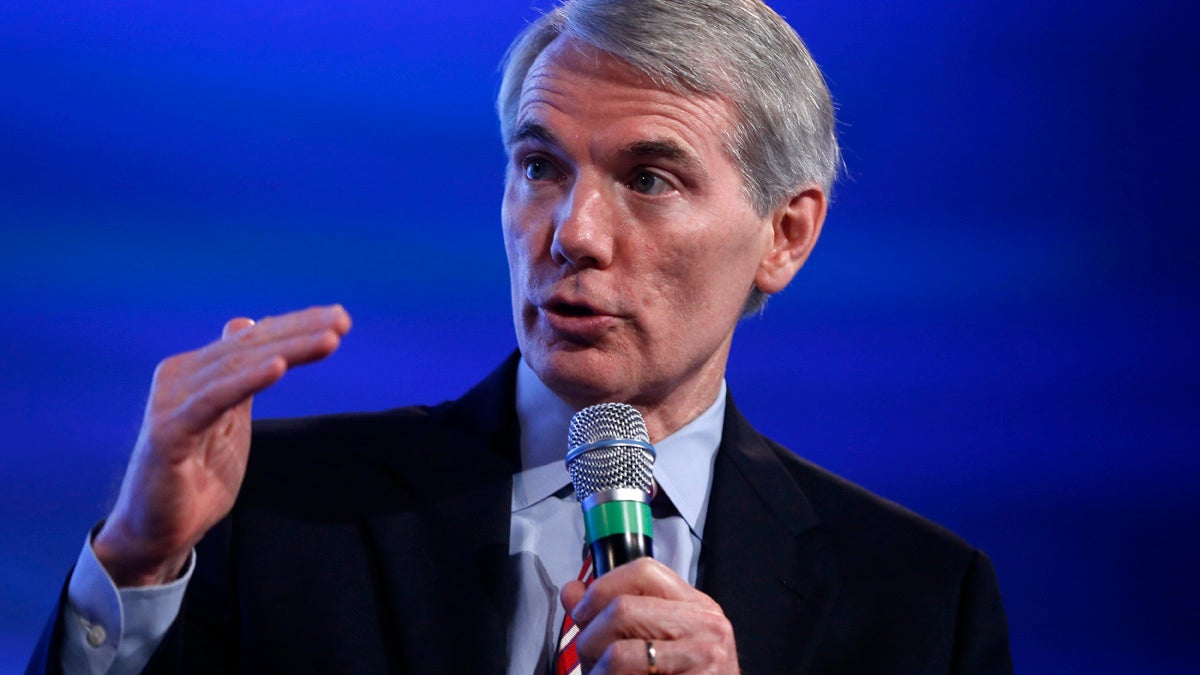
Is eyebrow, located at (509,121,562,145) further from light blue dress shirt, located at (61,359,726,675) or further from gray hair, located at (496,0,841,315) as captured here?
light blue dress shirt, located at (61,359,726,675)

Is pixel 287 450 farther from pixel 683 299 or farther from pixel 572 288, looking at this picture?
pixel 683 299

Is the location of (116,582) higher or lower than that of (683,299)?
lower

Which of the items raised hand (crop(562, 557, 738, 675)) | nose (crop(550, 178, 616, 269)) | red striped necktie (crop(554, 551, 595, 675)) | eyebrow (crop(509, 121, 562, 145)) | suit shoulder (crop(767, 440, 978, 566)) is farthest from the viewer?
suit shoulder (crop(767, 440, 978, 566))

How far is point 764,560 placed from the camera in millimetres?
2078

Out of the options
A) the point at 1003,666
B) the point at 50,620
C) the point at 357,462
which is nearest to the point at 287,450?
the point at 357,462

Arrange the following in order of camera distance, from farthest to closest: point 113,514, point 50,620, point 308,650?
point 308,650 < point 50,620 < point 113,514

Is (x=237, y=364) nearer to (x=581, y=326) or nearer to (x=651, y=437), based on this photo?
(x=581, y=326)

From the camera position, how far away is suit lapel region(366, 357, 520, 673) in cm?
183

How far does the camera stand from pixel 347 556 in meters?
1.91

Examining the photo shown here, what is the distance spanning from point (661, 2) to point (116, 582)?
1214 millimetres

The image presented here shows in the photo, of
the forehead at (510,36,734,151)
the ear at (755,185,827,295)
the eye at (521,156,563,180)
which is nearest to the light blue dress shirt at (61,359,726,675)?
the ear at (755,185,827,295)

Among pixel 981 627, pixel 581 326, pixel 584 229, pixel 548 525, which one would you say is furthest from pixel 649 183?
pixel 981 627

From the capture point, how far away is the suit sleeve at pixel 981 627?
2.11 meters

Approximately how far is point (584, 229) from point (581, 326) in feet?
0.48
